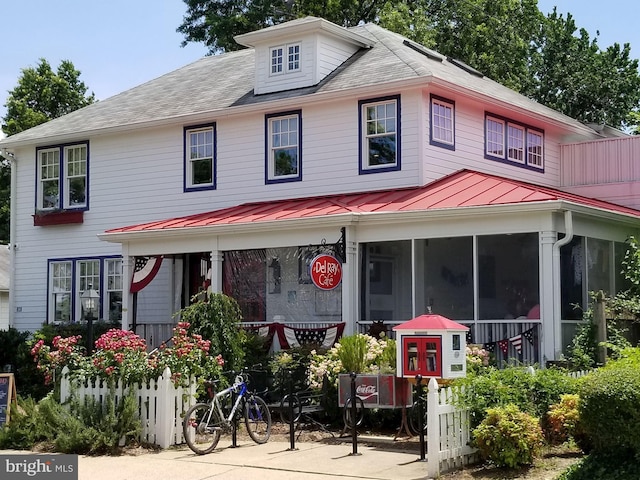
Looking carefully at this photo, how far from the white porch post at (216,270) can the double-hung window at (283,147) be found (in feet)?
8.91

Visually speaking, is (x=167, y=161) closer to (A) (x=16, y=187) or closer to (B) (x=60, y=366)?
(A) (x=16, y=187)

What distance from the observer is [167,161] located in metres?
24.2

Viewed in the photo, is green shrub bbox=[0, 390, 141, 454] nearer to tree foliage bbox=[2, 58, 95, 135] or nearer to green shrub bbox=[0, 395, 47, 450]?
green shrub bbox=[0, 395, 47, 450]

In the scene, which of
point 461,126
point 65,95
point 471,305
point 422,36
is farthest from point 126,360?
point 65,95

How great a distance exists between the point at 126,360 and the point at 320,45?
10593 mm

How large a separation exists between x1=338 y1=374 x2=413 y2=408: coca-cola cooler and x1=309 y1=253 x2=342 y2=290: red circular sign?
4419 millimetres

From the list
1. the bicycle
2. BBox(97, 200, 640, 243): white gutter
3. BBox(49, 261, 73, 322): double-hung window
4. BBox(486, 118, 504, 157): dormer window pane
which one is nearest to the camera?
the bicycle

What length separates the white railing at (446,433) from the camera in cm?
1134

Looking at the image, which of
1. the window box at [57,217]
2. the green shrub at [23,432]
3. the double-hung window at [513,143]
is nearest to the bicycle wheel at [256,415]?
the green shrub at [23,432]

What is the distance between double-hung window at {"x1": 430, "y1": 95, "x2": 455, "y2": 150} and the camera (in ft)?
67.6

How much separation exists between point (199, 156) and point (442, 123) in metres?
6.25

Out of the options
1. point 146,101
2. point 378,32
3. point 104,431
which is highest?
point 378,32

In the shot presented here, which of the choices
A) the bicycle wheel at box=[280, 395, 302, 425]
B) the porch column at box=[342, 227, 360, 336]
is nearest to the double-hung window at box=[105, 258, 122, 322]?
the porch column at box=[342, 227, 360, 336]

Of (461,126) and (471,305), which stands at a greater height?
(461,126)
